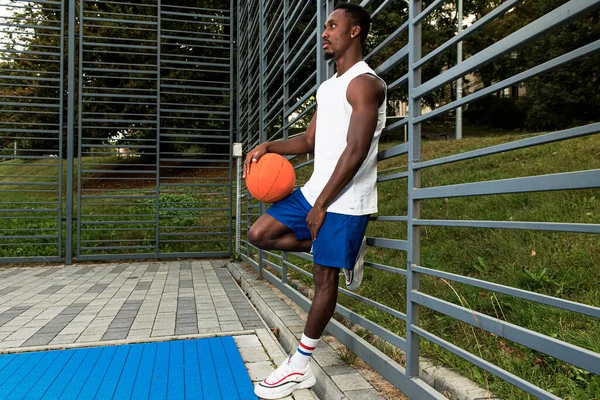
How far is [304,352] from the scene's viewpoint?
249 centimetres

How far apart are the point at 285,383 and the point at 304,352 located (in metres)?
0.19

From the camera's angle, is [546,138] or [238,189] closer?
[546,138]

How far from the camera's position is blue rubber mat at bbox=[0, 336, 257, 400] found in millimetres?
2570

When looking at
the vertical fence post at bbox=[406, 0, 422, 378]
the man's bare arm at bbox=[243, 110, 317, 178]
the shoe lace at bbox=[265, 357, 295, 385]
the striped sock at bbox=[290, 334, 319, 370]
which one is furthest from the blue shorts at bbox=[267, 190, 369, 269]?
the man's bare arm at bbox=[243, 110, 317, 178]

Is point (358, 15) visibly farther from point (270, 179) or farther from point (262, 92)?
point (262, 92)

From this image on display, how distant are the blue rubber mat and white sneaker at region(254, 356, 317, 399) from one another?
0.08 metres

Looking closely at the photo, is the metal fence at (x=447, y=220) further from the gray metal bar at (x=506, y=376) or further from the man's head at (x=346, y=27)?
the man's head at (x=346, y=27)

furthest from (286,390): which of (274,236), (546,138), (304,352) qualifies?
(546,138)

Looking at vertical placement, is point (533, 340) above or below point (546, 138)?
below

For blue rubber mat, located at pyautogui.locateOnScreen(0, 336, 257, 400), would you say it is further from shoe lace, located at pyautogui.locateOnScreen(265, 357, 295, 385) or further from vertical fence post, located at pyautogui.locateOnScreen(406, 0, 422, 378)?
vertical fence post, located at pyautogui.locateOnScreen(406, 0, 422, 378)

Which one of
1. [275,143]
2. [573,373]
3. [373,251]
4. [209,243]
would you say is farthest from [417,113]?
[209,243]

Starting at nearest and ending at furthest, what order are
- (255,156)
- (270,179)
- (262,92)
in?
1. (270,179)
2. (255,156)
3. (262,92)

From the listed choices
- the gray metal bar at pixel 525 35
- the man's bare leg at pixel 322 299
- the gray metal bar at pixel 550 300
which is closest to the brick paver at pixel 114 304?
the man's bare leg at pixel 322 299

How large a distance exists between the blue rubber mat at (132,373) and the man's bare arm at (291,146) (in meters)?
1.23
